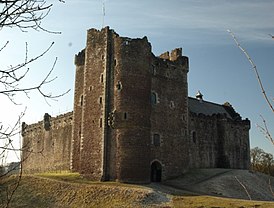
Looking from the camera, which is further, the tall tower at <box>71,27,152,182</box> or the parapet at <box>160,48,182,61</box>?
the parapet at <box>160,48,182,61</box>

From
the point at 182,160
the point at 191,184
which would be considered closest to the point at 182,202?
the point at 191,184

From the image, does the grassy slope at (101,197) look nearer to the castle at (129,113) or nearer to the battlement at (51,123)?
the castle at (129,113)

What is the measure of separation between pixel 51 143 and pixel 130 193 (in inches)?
1001

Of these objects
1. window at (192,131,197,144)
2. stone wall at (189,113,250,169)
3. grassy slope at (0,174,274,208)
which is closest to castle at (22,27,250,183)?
window at (192,131,197,144)

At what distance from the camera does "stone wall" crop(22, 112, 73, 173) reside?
49047mm

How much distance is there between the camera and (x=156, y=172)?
39031 mm

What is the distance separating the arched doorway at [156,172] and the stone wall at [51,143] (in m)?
12.3

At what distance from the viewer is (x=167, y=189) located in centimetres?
3388

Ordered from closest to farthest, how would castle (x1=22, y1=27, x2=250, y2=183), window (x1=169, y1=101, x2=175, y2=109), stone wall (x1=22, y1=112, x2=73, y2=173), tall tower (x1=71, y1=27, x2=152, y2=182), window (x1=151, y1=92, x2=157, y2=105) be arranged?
tall tower (x1=71, y1=27, x2=152, y2=182) < castle (x1=22, y1=27, x2=250, y2=183) < window (x1=151, y1=92, x2=157, y2=105) < window (x1=169, y1=101, x2=175, y2=109) < stone wall (x1=22, y1=112, x2=73, y2=173)

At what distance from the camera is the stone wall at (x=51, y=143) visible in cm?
4905

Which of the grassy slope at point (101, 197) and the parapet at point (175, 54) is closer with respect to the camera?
the grassy slope at point (101, 197)

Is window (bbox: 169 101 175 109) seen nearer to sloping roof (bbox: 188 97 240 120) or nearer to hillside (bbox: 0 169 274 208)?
hillside (bbox: 0 169 274 208)

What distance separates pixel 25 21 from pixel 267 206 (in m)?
24.2

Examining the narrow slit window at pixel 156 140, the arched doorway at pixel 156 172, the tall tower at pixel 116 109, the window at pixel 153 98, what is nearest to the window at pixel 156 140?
the narrow slit window at pixel 156 140
